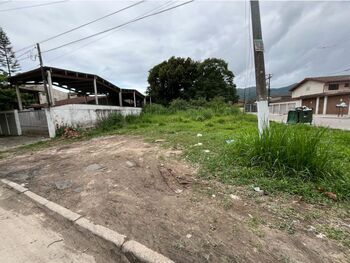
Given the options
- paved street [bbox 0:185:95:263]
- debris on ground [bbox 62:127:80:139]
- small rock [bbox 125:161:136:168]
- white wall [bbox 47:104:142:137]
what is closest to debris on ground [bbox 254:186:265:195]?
paved street [bbox 0:185:95:263]

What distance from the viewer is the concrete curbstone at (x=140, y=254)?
1.58 meters

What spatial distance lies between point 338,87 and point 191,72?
20244 mm

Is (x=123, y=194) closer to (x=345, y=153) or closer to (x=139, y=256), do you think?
(x=139, y=256)

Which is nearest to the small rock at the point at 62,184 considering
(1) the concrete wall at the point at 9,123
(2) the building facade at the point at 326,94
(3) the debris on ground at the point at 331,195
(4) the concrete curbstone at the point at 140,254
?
(4) the concrete curbstone at the point at 140,254

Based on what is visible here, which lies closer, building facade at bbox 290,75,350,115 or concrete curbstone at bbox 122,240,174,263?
concrete curbstone at bbox 122,240,174,263

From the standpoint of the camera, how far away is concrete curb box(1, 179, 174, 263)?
1.61 meters

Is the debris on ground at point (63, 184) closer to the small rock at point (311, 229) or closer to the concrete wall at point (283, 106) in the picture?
the small rock at point (311, 229)

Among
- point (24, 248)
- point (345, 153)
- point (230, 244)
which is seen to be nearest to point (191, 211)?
point (230, 244)

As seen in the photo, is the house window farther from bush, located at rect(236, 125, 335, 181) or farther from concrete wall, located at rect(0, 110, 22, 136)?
concrete wall, located at rect(0, 110, 22, 136)

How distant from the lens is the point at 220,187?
2.76 metres

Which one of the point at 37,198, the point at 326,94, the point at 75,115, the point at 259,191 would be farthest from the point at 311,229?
the point at 326,94

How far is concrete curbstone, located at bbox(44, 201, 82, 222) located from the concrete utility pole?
3427 millimetres

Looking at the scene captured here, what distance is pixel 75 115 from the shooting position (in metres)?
10.5

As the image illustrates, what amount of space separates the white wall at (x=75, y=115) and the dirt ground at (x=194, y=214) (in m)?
6.56
